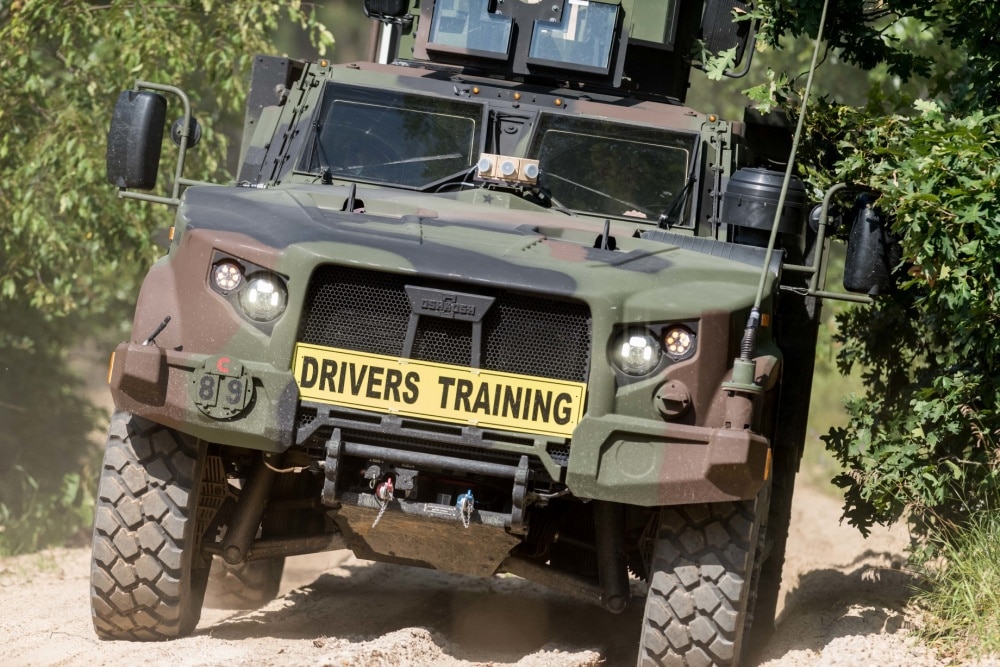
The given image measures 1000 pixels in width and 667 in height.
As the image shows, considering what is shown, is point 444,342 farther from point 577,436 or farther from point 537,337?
point 577,436

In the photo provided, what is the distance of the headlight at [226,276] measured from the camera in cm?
536

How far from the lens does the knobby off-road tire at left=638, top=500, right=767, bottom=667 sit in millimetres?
5496

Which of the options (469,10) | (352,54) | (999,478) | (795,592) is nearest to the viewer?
(999,478)

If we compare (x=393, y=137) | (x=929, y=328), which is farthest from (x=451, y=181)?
(x=929, y=328)

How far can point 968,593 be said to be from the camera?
6.25 metres

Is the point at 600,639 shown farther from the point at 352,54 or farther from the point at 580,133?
the point at 352,54

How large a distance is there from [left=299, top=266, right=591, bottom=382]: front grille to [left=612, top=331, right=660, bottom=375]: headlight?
0.37 feet

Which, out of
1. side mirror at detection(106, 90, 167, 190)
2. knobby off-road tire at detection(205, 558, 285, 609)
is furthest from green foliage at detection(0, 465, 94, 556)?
side mirror at detection(106, 90, 167, 190)

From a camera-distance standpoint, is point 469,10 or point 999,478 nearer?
point 999,478

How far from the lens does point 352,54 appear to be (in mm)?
31234

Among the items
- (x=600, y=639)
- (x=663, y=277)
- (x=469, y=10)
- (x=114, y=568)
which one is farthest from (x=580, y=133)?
(x=114, y=568)

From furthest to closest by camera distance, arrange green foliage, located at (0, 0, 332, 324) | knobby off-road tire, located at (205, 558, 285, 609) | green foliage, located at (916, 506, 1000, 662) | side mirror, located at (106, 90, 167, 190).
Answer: green foliage, located at (0, 0, 332, 324) → knobby off-road tire, located at (205, 558, 285, 609) → side mirror, located at (106, 90, 167, 190) → green foliage, located at (916, 506, 1000, 662)

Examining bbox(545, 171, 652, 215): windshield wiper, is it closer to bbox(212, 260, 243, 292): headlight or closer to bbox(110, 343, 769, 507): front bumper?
bbox(110, 343, 769, 507): front bumper

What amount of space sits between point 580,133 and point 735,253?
1.22 m
